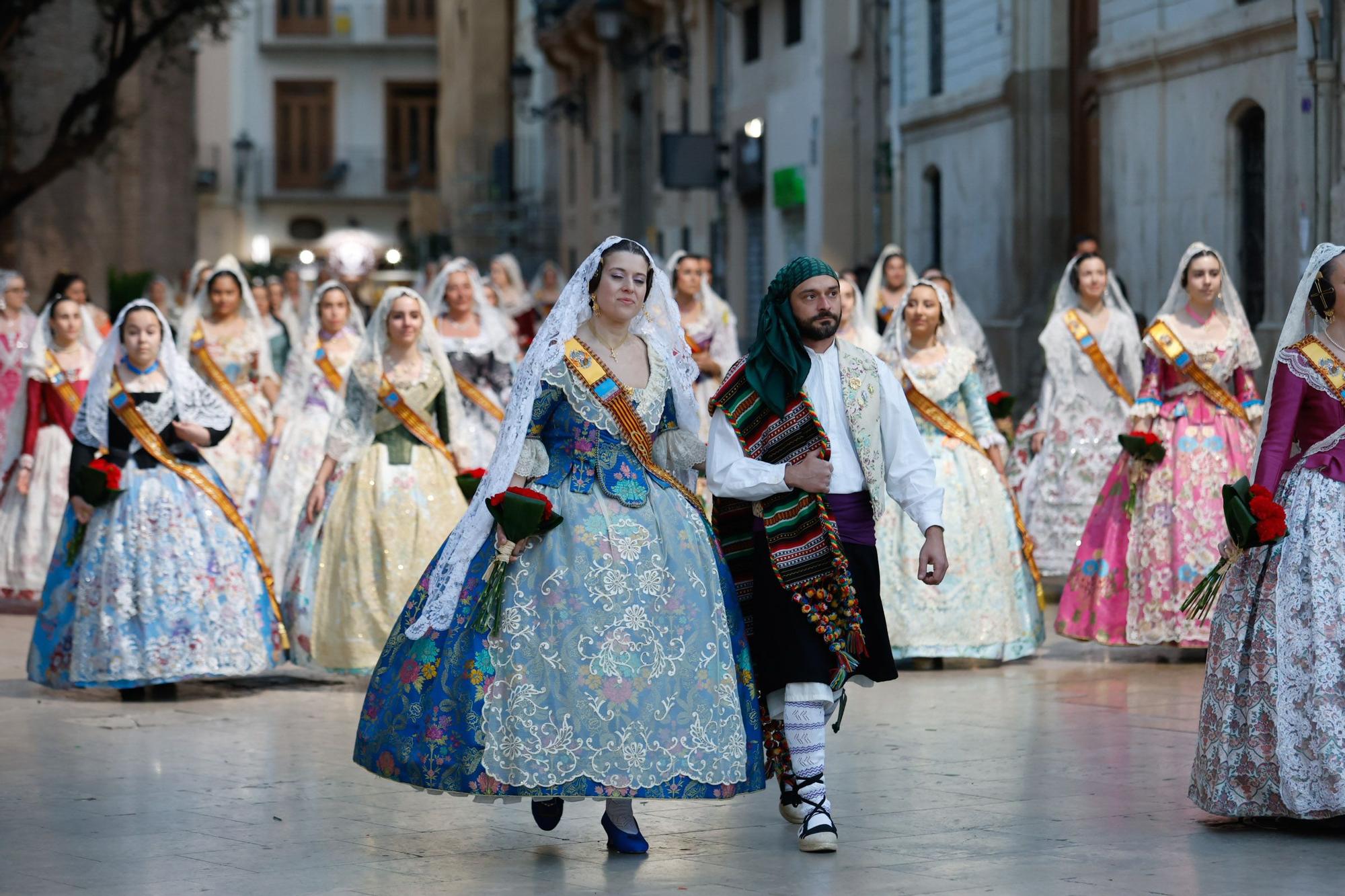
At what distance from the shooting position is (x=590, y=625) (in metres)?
6.61

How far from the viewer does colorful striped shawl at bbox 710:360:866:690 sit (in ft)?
22.4

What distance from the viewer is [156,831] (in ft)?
23.7

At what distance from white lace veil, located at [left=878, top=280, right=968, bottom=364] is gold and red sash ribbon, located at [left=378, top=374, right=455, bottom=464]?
2.12 m

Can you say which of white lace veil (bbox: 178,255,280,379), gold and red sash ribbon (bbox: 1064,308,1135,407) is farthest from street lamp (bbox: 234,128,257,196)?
gold and red sash ribbon (bbox: 1064,308,1135,407)

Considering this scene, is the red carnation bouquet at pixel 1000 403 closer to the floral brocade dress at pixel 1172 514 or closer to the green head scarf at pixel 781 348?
the floral brocade dress at pixel 1172 514

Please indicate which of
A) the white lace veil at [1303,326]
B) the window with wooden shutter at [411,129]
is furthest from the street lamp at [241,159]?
the white lace veil at [1303,326]

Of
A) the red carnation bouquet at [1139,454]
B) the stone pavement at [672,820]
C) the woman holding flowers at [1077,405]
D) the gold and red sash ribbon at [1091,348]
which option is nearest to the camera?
the stone pavement at [672,820]

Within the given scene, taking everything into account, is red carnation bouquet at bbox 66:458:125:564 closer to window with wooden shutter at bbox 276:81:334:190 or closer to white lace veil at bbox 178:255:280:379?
white lace veil at bbox 178:255:280:379

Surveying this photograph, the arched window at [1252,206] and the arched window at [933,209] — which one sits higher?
the arched window at [933,209]

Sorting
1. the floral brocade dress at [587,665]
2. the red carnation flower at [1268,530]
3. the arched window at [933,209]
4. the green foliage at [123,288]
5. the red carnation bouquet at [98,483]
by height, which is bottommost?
the floral brocade dress at [587,665]

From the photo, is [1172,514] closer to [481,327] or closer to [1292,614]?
[481,327]

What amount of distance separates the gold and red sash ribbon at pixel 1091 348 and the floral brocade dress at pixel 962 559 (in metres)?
1.71

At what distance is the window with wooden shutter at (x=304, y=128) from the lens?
62250mm

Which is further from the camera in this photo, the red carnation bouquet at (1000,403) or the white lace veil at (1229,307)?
the red carnation bouquet at (1000,403)
